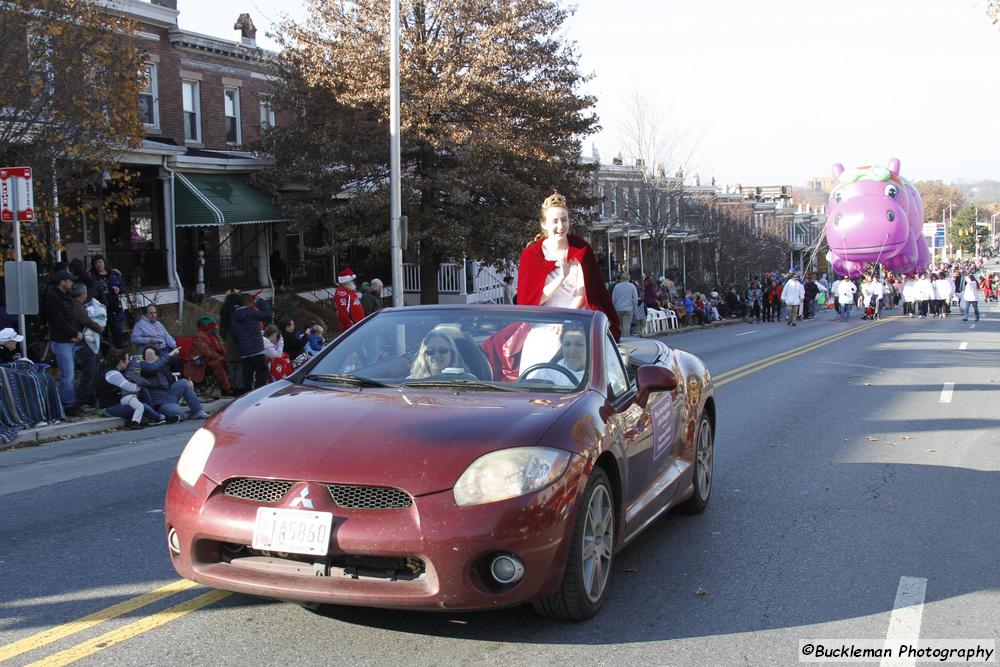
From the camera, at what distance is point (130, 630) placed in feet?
14.8

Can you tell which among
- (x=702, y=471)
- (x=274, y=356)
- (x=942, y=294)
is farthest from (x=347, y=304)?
(x=942, y=294)

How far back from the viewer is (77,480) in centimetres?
848

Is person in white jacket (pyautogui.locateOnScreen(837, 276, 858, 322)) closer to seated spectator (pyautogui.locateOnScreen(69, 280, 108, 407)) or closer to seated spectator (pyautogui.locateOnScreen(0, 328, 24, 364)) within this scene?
seated spectator (pyautogui.locateOnScreen(69, 280, 108, 407))

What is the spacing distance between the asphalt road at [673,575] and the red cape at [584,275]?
173 cm

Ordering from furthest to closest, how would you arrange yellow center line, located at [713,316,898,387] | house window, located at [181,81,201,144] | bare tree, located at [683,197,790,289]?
bare tree, located at [683,197,790,289] < house window, located at [181,81,201,144] < yellow center line, located at [713,316,898,387]

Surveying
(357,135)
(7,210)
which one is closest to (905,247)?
(357,135)

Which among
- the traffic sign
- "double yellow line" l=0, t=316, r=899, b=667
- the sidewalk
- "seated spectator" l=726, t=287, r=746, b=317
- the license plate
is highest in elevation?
the traffic sign

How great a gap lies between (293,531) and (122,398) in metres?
9.17

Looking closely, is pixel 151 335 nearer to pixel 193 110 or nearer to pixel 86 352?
pixel 86 352

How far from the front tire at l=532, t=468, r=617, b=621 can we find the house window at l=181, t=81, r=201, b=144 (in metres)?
24.9

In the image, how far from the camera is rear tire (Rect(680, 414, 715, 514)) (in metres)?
6.84

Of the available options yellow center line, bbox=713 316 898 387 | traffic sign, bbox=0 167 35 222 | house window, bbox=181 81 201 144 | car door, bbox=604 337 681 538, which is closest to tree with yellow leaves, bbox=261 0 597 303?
house window, bbox=181 81 201 144

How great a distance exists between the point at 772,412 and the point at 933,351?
11759mm

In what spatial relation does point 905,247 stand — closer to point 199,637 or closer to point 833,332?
point 833,332
